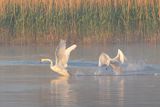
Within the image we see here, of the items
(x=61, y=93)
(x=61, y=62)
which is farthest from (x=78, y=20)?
(x=61, y=93)

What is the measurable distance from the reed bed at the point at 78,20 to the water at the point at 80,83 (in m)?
3.69

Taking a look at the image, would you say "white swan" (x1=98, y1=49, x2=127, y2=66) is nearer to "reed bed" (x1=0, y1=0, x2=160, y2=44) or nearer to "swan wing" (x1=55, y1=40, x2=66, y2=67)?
"swan wing" (x1=55, y1=40, x2=66, y2=67)

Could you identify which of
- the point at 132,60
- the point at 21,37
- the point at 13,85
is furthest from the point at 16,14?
the point at 13,85

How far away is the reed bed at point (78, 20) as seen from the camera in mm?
22281

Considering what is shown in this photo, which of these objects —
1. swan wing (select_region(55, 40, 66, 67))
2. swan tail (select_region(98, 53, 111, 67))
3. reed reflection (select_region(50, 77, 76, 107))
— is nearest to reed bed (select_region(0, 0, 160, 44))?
swan tail (select_region(98, 53, 111, 67))

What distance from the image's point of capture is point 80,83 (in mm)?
12297

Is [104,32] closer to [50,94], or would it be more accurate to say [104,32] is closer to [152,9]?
[152,9]

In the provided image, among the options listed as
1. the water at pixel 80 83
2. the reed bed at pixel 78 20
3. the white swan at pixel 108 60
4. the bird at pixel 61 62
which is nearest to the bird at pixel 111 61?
the white swan at pixel 108 60

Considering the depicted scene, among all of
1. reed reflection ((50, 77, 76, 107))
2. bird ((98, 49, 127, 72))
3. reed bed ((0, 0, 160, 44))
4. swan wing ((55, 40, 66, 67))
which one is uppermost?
reed bed ((0, 0, 160, 44))

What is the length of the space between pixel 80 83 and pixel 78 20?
10.6 metres

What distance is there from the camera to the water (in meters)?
10.1

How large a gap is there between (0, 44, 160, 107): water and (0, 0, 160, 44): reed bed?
12.1 ft

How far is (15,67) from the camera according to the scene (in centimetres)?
1516

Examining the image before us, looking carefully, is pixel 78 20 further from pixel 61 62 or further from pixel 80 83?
pixel 80 83
